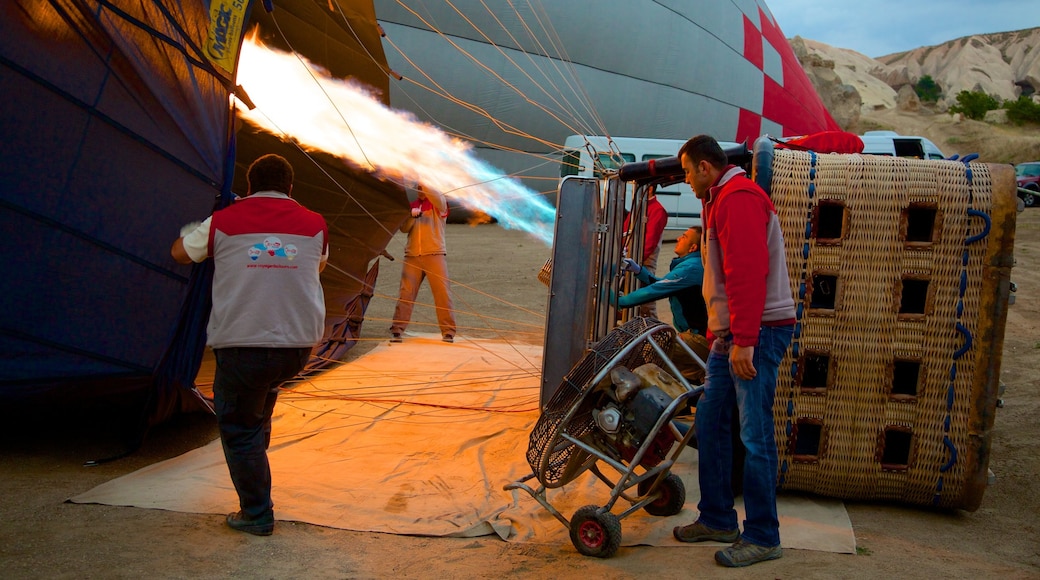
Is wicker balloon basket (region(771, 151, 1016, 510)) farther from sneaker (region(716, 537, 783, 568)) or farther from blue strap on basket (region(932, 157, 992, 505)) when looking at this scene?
sneaker (region(716, 537, 783, 568))

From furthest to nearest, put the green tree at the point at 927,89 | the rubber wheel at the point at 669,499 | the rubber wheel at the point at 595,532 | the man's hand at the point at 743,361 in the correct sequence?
1. the green tree at the point at 927,89
2. the rubber wheel at the point at 669,499
3. the rubber wheel at the point at 595,532
4. the man's hand at the point at 743,361

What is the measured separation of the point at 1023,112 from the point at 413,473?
120 feet

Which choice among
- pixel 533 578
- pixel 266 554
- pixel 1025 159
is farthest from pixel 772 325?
pixel 1025 159

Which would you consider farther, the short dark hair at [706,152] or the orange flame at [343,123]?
the orange flame at [343,123]

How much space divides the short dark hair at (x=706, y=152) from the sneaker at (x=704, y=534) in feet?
4.49

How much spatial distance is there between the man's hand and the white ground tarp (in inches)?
30.5

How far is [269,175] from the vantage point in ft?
11.0

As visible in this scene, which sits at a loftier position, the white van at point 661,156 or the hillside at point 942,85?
the hillside at point 942,85

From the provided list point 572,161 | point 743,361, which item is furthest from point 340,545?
point 572,161

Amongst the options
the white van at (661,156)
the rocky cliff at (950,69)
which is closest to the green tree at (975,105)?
the rocky cliff at (950,69)

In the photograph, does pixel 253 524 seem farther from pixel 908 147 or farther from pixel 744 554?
pixel 908 147

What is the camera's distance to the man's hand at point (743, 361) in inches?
118

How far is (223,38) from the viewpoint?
450cm

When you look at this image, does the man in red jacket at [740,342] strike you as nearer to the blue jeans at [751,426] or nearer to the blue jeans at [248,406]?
the blue jeans at [751,426]
